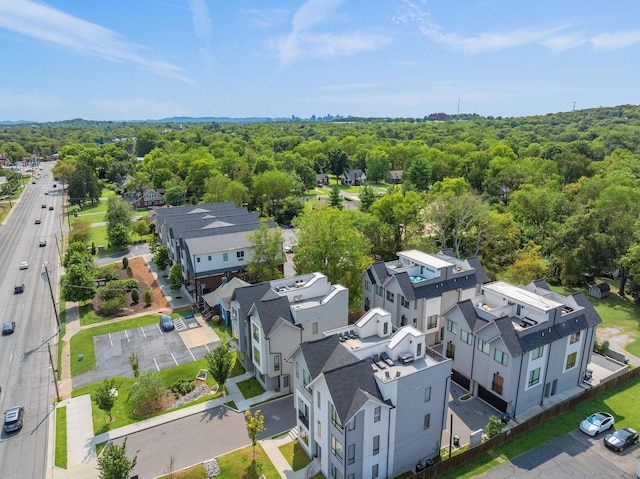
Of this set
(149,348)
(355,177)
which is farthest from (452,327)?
(355,177)

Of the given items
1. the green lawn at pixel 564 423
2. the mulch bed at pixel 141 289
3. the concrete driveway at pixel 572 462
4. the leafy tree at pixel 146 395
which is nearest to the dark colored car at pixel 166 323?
the mulch bed at pixel 141 289

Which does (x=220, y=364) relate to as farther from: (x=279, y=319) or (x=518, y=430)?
(x=518, y=430)

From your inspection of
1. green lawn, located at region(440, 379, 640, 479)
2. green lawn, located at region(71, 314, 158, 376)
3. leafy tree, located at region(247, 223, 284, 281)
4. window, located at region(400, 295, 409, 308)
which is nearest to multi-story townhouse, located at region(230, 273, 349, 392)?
window, located at region(400, 295, 409, 308)

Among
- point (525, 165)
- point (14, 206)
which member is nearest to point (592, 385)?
point (525, 165)

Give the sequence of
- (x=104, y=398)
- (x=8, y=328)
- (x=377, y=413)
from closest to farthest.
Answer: (x=377, y=413) → (x=104, y=398) → (x=8, y=328)

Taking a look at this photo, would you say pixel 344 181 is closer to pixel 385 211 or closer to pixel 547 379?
pixel 385 211

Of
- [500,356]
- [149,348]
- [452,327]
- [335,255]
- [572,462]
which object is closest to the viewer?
[572,462]
